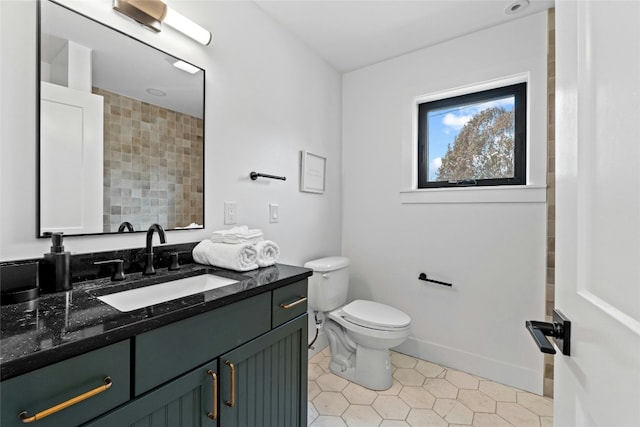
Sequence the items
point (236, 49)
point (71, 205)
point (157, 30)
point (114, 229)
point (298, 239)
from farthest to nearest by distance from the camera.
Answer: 1. point (298, 239)
2. point (236, 49)
3. point (157, 30)
4. point (114, 229)
5. point (71, 205)

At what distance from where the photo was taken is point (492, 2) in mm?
1703

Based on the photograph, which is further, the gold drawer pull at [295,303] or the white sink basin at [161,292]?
the gold drawer pull at [295,303]

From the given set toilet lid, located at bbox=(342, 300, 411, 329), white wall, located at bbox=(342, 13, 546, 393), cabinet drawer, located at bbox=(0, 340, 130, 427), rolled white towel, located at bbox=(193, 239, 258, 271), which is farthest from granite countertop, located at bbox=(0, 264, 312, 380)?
white wall, located at bbox=(342, 13, 546, 393)

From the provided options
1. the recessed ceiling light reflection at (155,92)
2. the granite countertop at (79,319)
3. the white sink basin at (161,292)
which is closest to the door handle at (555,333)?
the granite countertop at (79,319)

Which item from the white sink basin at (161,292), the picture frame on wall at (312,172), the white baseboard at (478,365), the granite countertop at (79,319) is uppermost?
the picture frame on wall at (312,172)

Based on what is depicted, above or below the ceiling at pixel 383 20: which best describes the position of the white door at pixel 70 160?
below

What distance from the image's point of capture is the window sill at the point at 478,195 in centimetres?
180

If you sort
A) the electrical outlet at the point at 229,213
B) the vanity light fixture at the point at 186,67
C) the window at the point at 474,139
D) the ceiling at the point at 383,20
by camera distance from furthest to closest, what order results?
the window at the point at 474,139 < the ceiling at the point at 383,20 < the electrical outlet at the point at 229,213 < the vanity light fixture at the point at 186,67

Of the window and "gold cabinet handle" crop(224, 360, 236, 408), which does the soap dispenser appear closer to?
"gold cabinet handle" crop(224, 360, 236, 408)

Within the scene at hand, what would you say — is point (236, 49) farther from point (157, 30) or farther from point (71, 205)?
point (71, 205)

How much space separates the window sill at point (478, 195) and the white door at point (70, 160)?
193 cm

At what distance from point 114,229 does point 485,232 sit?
6.99 ft

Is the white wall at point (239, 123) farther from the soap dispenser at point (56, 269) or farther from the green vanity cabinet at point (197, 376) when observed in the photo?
the green vanity cabinet at point (197, 376)

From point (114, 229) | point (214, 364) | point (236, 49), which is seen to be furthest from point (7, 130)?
point (236, 49)
